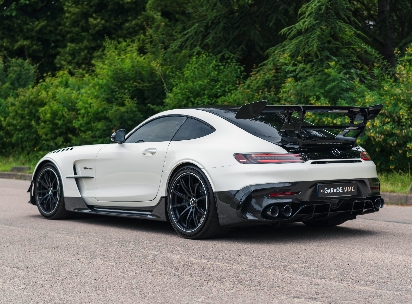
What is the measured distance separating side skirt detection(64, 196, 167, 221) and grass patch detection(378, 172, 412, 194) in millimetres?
5404

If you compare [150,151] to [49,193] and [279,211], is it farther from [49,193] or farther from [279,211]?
[49,193]

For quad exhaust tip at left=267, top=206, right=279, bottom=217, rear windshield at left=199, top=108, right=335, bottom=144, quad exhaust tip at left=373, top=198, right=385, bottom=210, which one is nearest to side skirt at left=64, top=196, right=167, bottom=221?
rear windshield at left=199, top=108, right=335, bottom=144

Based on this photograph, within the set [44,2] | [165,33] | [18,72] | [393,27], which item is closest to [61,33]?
[44,2]

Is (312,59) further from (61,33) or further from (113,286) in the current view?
(61,33)

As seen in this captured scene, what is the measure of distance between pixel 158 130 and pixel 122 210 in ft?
3.60

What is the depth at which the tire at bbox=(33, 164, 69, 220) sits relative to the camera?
25.7 ft

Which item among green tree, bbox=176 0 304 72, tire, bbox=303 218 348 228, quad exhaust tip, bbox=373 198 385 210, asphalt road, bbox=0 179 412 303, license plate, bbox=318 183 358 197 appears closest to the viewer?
asphalt road, bbox=0 179 412 303

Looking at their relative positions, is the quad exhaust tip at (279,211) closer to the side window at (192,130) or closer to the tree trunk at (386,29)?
the side window at (192,130)

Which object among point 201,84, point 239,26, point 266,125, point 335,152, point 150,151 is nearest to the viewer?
point 335,152

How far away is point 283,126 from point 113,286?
2640mm

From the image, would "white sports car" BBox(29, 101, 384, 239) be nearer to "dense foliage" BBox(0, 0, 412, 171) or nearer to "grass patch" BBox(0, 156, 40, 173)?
"dense foliage" BBox(0, 0, 412, 171)

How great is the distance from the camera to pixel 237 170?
18.7 feet

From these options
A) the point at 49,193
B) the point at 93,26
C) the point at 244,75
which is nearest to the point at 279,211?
the point at 49,193

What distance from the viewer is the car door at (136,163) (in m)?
6.57
